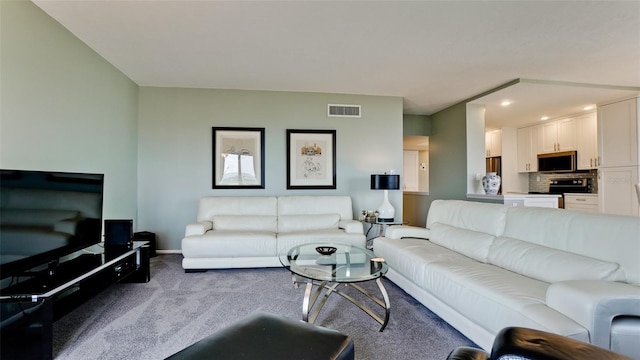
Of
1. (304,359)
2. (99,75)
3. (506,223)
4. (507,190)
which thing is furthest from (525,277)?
(507,190)

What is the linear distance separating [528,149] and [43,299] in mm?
8052

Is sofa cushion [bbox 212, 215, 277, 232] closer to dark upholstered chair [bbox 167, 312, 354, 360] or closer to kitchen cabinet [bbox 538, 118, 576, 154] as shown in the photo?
dark upholstered chair [bbox 167, 312, 354, 360]

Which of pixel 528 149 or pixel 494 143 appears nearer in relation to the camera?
pixel 528 149

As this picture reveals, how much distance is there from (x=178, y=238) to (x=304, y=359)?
3824mm

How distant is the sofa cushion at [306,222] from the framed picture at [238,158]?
80cm

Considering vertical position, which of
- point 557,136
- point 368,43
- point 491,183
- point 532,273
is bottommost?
point 532,273

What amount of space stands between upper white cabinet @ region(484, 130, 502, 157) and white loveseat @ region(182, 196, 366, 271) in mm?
4571

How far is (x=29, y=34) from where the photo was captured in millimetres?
2256

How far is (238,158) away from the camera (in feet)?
14.4

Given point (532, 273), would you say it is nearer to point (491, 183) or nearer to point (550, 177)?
point (491, 183)

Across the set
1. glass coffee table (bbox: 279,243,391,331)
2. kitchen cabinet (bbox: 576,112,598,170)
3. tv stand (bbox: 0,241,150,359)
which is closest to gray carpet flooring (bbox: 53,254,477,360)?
glass coffee table (bbox: 279,243,391,331)

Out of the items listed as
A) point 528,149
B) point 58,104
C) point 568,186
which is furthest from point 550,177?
point 58,104

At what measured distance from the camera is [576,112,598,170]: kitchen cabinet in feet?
16.6

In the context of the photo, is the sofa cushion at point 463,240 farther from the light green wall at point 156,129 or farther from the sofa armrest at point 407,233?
the light green wall at point 156,129
